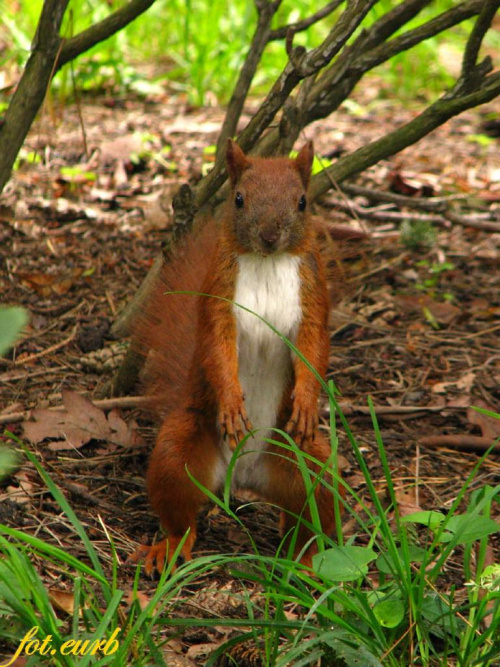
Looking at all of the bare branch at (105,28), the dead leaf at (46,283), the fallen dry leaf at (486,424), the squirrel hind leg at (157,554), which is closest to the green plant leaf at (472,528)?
the squirrel hind leg at (157,554)

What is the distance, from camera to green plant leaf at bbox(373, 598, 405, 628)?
184 centimetres

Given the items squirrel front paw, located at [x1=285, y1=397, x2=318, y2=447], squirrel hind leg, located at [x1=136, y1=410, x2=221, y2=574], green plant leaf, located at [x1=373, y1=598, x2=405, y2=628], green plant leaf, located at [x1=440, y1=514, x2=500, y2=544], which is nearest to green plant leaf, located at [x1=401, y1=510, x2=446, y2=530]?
green plant leaf, located at [x1=440, y1=514, x2=500, y2=544]

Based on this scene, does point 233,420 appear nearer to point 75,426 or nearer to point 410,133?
point 75,426

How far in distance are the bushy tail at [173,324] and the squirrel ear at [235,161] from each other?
1.05ft

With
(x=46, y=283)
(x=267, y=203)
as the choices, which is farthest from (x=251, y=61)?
(x=46, y=283)

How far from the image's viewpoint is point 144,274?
13.8 feet

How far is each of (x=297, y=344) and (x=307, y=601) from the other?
0.91 m

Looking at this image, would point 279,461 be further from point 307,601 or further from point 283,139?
point 283,139

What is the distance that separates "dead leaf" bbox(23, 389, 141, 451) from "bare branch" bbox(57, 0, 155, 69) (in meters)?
1.24

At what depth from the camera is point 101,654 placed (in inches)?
69.1

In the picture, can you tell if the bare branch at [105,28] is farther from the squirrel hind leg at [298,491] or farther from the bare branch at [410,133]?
the squirrel hind leg at [298,491]

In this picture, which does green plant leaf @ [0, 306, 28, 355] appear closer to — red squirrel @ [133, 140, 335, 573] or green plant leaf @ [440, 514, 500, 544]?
green plant leaf @ [440, 514, 500, 544]

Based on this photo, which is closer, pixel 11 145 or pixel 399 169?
pixel 11 145

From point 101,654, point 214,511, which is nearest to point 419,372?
point 214,511
